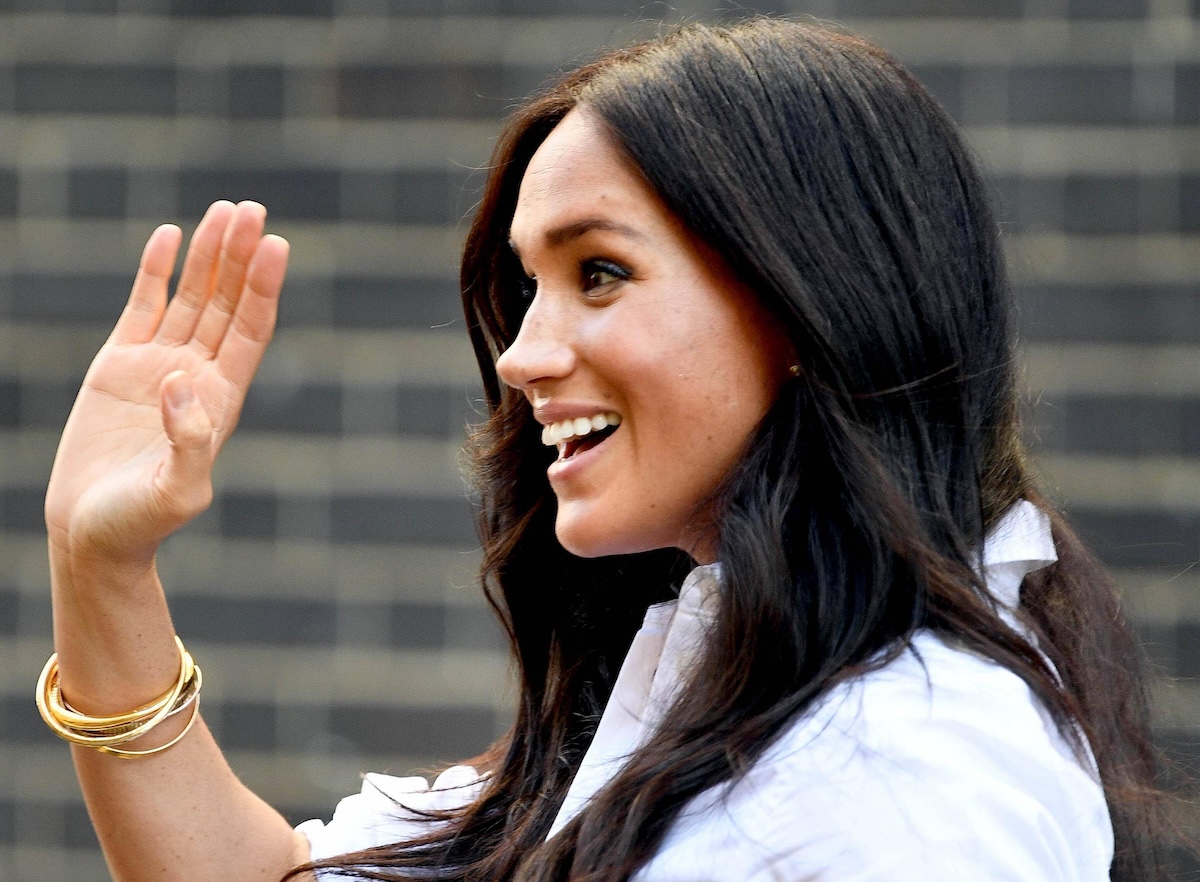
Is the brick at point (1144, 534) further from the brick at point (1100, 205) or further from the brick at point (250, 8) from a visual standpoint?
the brick at point (250, 8)

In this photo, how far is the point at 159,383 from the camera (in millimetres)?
2441

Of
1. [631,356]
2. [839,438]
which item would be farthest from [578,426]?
[839,438]

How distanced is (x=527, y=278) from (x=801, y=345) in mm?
666

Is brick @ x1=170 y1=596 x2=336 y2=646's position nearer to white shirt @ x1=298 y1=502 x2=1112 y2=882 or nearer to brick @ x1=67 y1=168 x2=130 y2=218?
brick @ x1=67 y1=168 x2=130 y2=218

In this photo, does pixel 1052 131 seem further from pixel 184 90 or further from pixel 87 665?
pixel 87 665

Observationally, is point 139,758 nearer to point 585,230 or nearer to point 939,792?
point 585,230

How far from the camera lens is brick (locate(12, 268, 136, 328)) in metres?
4.54

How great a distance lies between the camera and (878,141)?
2.02m

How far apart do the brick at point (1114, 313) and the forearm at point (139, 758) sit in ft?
8.42

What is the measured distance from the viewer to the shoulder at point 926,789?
5.34 ft

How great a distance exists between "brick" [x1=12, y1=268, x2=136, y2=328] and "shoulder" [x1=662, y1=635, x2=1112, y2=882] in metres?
3.21

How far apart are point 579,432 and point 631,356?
14 cm

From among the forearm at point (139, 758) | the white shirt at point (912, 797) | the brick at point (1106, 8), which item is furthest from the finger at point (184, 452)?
the brick at point (1106, 8)

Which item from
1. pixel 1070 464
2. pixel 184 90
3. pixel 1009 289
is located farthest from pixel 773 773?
pixel 184 90
